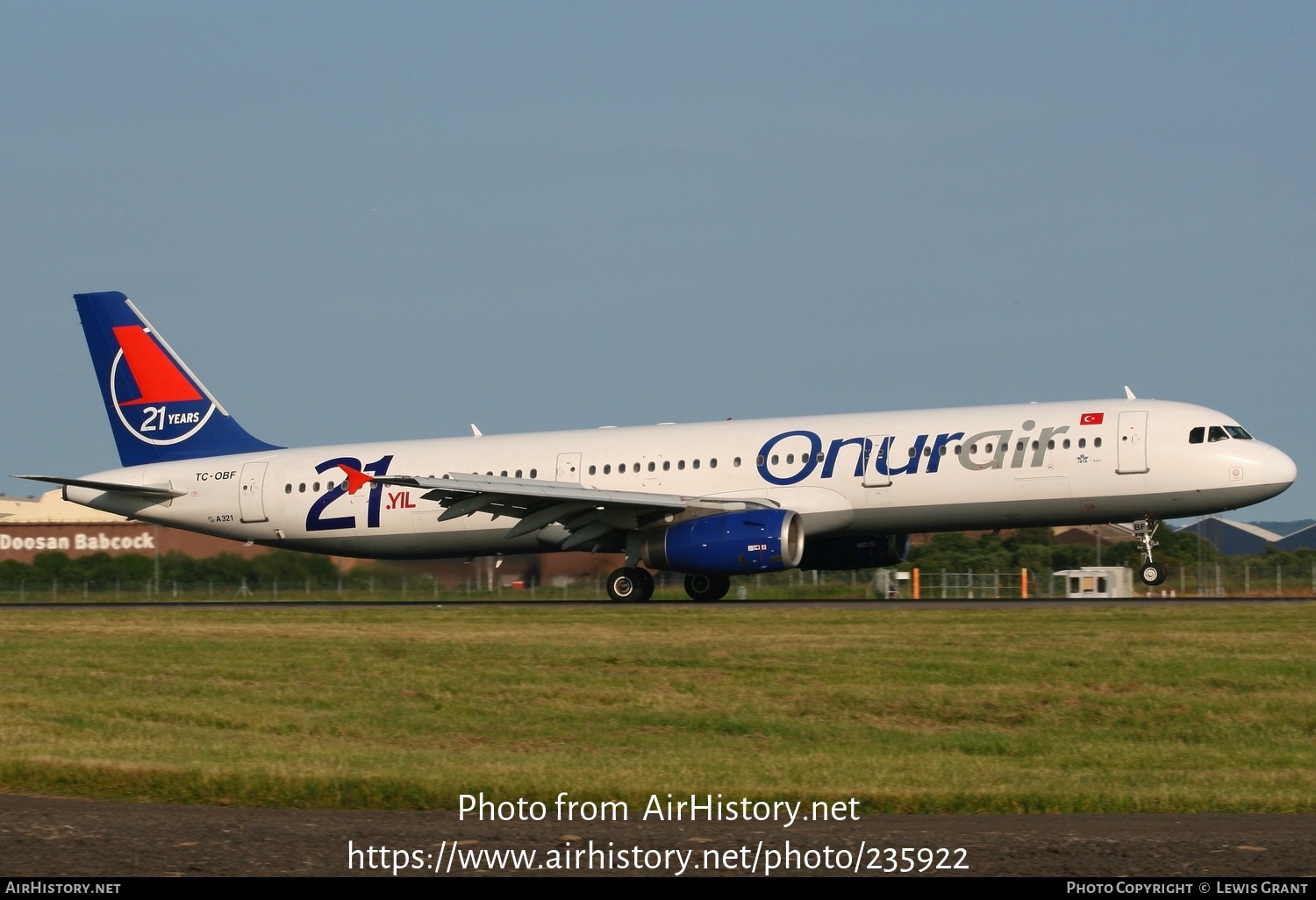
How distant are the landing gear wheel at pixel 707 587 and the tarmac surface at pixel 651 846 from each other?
78.9 feet

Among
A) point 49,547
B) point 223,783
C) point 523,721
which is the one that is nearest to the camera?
point 223,783

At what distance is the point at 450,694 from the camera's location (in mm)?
19234

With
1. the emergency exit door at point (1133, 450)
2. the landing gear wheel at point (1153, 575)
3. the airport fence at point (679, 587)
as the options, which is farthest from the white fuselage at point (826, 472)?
the airport fence at point (679, 587)

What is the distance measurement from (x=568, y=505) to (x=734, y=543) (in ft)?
12.6

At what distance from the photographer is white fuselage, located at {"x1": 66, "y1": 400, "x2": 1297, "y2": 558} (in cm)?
3134

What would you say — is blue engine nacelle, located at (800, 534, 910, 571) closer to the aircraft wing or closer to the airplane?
the airplane

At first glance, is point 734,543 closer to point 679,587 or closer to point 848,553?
point 848,553

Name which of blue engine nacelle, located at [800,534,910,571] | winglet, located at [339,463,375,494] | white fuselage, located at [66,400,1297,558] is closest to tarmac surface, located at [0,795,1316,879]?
white fuselage, located at [66,400,1297,558]

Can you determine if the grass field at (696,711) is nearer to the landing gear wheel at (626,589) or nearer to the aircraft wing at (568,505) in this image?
the aircraft wing at (568,505)

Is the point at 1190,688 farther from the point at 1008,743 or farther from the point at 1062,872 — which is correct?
the point at 1062,872

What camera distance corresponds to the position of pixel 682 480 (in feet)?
113

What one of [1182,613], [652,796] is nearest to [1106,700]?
[652,796]

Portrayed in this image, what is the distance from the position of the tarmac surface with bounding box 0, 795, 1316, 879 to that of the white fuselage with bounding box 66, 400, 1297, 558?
21.0 meters
